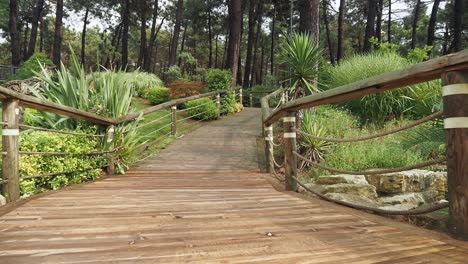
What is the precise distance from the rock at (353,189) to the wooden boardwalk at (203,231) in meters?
0.75

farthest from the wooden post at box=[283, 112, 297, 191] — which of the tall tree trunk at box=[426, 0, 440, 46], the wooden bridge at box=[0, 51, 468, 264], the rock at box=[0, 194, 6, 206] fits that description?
the tall tree trunk at box=[426, 0, 440, 46]

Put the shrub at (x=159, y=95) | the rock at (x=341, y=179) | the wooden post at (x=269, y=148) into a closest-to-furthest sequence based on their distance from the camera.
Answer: the rock at (x=341, y=179) < the wooden post at (x=269, y=148) < the shrub at (x=159, y=95)

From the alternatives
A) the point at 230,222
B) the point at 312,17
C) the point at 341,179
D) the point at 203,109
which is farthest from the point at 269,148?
the point at 203,109

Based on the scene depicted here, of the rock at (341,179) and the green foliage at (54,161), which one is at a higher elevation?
the green foliage at (54,161)

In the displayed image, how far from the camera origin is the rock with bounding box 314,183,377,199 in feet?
12.0

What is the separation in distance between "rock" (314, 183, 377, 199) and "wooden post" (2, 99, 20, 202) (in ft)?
9.45

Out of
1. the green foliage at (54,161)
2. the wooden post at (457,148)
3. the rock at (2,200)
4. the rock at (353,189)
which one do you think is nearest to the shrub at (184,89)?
the green foliage at (54,161)

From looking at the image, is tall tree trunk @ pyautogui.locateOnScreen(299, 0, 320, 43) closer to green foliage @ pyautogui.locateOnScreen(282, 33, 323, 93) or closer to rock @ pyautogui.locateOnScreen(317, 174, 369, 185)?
green foliage @ pyautogui.locateOnScreen(282, 33, 323, 93)

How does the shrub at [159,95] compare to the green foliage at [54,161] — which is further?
the shrub at [159,95]

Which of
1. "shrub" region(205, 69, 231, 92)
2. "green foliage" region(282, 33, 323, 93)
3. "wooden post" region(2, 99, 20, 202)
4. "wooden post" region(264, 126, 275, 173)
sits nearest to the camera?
"wooden post" region(2, 99, 20, 202)

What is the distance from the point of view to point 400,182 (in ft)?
13.4

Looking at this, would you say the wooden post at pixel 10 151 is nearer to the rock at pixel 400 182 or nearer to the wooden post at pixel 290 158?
the wooden post at pixel 290 158

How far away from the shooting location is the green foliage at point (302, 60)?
20.2 feet

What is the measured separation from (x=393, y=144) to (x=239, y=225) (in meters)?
3.93
